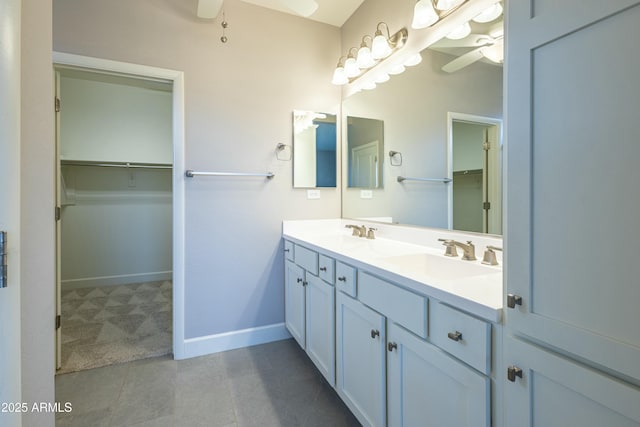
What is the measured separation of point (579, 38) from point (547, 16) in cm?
9

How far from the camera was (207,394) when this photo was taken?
1716mm

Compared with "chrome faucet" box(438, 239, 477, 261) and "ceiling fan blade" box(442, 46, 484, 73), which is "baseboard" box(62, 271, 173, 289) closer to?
"chrome faucet" box(438, 239, 477, 261)

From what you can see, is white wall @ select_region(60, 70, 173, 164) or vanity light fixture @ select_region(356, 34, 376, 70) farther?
white wall @ select_region(60, 70, 173, 164)

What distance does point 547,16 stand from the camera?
65 centimetres

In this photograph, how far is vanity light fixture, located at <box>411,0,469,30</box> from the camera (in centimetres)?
150

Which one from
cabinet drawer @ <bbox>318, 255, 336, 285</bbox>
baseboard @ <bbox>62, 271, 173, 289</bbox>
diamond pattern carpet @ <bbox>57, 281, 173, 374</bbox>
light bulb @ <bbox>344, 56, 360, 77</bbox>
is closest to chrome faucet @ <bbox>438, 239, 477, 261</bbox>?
cabinet drawer @ <bbox>318, 255, 336, 285</bbox>

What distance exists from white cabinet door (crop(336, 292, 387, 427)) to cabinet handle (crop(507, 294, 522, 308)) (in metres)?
0.54

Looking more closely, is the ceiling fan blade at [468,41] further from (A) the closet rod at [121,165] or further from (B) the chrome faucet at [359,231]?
(A) the closet rod at [121,165]

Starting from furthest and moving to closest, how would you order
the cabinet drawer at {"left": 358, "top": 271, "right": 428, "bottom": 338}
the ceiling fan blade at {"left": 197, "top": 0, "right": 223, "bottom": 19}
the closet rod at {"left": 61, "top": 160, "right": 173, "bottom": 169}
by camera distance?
the closet rod at {"left": 61, "top": 160, "right": 173, "bottom": 169} → the ceiling fan blade at {"left": 197, "top": 0, "right": 223, "bottom": 19} → the cabinet drawer at {"left": 358, "top": 271, "right": 428, "bottom": 338}

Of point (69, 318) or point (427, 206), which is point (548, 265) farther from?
point (69, 318)

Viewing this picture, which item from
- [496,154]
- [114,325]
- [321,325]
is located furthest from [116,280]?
[496,154]

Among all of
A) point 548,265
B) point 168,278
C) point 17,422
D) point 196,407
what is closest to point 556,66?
point 548,265

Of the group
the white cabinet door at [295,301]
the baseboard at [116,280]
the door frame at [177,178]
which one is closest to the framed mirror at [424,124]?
the white cabinet door at [295,301]

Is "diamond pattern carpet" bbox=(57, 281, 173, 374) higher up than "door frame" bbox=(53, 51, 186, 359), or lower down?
lower down
